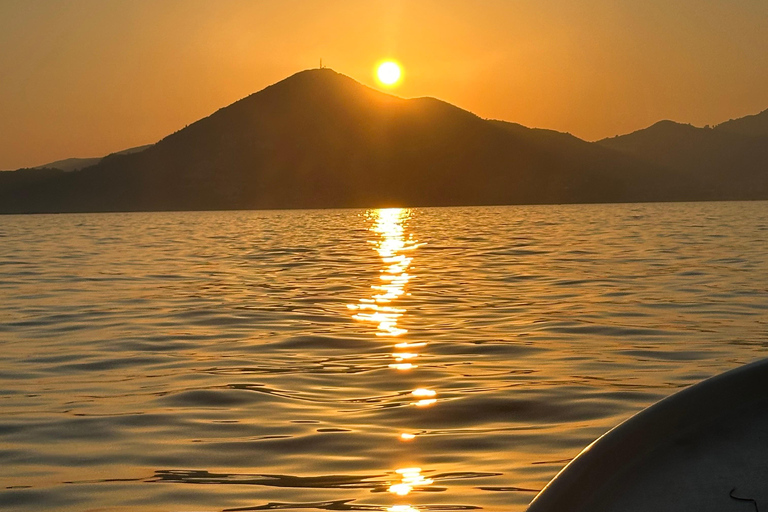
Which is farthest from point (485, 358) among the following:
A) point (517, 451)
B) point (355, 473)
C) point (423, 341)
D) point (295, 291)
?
point (295, 291)

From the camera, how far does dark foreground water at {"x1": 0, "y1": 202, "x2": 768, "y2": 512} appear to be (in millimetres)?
5652

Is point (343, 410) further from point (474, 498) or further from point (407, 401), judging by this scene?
point (474, 498)

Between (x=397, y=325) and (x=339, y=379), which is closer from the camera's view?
(x=339, y=379)

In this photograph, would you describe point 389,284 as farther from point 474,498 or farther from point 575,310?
point 474,498

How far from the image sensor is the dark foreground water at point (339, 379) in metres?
5.65

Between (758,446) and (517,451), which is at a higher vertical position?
(758,446)

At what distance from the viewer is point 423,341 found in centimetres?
1102

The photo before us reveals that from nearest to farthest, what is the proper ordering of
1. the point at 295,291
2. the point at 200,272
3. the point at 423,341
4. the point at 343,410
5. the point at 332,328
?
the point at 343,410, the point at 423,341, the point at 332,328, the point at 295,291, the point at 200,272

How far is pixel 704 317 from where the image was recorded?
41.8ft

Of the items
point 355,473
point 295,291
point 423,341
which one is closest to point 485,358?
point 423,341

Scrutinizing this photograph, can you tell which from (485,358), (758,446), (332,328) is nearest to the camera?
(758,446)

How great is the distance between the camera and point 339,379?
28.9 feet

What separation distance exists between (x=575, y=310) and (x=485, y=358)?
434 centimetres

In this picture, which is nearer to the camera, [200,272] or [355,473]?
[355,473]
